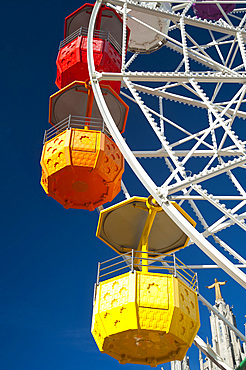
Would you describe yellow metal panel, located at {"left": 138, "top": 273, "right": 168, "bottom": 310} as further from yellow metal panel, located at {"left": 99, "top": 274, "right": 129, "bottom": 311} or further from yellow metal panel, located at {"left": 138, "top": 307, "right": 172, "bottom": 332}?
yellow metal panel, located at {"left": 99, "top": 274, "right": 129, "bottom": 311}

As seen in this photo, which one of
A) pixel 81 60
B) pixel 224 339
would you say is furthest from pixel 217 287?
pixel 81 60

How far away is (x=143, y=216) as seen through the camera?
17188mm

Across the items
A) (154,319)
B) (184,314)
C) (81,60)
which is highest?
(81,60)

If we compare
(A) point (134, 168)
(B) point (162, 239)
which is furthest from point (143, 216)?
(A) point (134, 168)

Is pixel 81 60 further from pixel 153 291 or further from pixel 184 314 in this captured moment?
pixel 184 314

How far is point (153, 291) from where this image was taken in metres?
13.1

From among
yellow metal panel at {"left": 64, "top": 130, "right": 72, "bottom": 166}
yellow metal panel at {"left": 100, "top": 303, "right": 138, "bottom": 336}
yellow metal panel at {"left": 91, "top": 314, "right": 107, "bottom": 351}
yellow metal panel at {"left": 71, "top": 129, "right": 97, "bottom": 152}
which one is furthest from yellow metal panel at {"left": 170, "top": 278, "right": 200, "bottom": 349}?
yellow metal panel at {"left": 71, "top": 129, "right": 97, "bottom": 152}

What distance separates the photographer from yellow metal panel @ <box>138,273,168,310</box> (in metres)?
12.9

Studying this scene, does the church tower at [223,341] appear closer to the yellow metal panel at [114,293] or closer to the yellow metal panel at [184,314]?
the yellow metal panel at [184,314]

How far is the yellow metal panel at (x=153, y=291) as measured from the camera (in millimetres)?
12914

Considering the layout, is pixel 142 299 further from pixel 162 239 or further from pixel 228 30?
pixel 228 30

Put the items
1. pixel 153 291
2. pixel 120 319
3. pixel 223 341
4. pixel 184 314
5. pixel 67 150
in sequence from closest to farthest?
1. pixel 120 319
2. pixel 153 291
3. pixel 184 314
4. pixel 67 150
5. pixel 223 341

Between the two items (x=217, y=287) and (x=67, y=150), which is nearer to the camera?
(x=67, y=150)

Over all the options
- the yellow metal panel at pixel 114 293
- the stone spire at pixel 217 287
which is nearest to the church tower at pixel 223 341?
the stone spire at pixel 217 287
